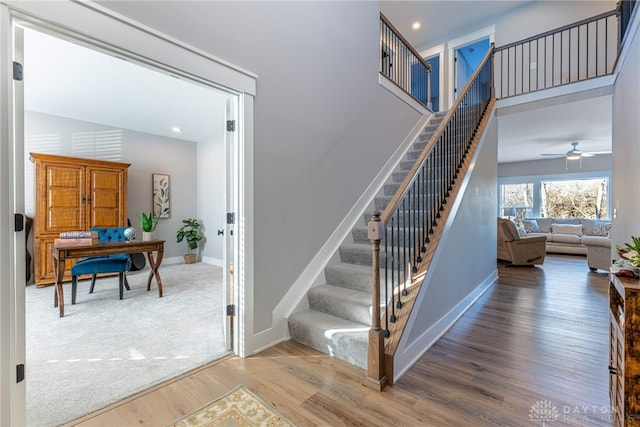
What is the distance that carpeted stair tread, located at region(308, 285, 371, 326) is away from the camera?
7.36ft

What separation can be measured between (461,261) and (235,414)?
254 cm

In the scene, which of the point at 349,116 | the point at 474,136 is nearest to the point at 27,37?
the point at 349,116

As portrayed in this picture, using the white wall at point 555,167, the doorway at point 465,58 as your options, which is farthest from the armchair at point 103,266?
the white wall at point 555,167

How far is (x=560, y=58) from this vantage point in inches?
200

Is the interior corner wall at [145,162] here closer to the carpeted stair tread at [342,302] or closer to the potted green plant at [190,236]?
the potted green plant at [190,236]

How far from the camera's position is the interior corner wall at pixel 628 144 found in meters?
2.41

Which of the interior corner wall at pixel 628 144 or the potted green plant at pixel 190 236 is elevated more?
the interior corner wall at pixel 628 144

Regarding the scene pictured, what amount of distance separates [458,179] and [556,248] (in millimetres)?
6218

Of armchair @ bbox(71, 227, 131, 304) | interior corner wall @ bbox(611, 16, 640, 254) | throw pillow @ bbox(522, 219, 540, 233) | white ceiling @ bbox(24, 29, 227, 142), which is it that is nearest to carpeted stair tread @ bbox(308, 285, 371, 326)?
white ceiling @ bbox(24, 29, 227, 142)

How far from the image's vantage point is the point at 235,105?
216cm

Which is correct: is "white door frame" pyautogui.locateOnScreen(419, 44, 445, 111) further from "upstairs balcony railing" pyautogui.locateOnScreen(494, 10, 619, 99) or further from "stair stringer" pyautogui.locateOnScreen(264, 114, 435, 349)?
"stair stringer" pyautogui.locateOnScreen(264, 114, 435, 349)

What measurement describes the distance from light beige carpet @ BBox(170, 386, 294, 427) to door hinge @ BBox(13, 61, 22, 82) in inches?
73.7

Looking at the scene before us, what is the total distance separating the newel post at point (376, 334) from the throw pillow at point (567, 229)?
26.8 feet

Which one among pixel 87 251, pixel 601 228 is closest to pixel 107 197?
pixel 87 251
